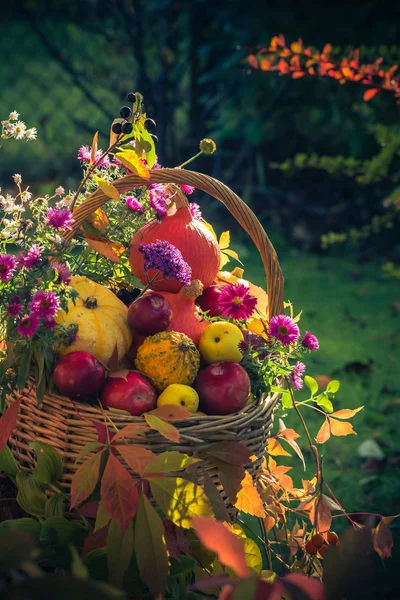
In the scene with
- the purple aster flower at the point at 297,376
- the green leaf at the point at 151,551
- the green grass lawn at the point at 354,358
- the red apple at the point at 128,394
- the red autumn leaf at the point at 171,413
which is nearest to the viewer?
the green leaf at the point at 151,551

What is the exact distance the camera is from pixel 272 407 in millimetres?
1370

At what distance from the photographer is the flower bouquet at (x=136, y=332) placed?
3.93 ft

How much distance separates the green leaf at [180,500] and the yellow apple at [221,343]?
43 centimetres

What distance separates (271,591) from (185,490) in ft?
1.84

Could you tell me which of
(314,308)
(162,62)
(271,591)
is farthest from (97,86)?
(271,591)

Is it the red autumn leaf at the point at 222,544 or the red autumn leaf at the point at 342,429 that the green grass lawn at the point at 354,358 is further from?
the red autumn leaf at the point at 222,544

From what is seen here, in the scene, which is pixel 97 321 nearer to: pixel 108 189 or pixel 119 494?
pixel 108 189

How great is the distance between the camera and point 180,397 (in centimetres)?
128

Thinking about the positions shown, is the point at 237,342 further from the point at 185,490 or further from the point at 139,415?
the point at 185,490

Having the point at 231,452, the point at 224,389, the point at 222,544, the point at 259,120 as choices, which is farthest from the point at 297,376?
the point at 259,120

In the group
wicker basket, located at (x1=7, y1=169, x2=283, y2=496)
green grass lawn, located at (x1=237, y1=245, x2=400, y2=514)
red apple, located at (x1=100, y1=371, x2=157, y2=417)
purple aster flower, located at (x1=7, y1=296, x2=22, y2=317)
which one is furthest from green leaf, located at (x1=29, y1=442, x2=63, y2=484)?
green grass lawn, located at (x1=237, y1=245, x2=400, y2=514)

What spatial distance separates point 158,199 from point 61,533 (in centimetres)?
76

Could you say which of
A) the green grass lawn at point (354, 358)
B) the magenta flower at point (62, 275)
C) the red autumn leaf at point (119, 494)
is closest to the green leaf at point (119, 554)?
the red autumn leaf at point (119, 494)

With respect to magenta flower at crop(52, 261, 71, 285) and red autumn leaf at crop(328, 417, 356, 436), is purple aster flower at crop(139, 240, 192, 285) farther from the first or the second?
red autumn leaf at crop(328, 417, 356, 436)
